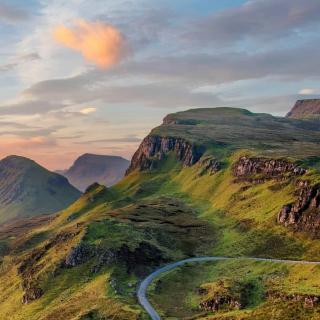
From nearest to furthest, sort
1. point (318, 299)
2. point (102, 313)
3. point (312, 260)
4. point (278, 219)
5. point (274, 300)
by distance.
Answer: point (318, 299) < point (274, 300) < point (102, 313) < point (312, 260) < point (278, 219)

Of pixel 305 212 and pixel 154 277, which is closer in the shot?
pixel 154 277

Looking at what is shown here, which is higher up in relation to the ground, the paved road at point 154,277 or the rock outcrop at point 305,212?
the rock outcrop at point 305,212

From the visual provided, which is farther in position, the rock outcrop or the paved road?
the rock outcrop

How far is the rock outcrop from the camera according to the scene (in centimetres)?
17438

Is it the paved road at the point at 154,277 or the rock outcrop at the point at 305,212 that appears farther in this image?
the rock outcrop at the point at 305,212

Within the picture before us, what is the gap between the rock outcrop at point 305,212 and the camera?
572ft

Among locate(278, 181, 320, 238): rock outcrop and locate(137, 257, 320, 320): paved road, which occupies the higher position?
locate(278, 181, 320, 238): rock outcrop

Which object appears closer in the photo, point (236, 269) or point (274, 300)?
point (274, 300)

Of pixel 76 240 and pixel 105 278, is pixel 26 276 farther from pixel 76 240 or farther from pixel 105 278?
pixel 105 278

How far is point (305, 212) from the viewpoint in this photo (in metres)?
182

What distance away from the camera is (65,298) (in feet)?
514

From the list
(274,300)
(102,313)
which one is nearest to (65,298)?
(102,313)

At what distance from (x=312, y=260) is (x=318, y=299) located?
161 ft

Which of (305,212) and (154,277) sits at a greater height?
(305,212)
